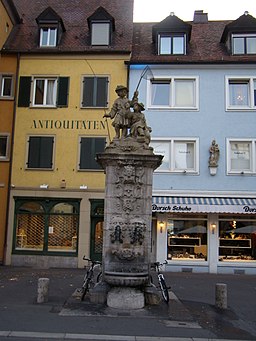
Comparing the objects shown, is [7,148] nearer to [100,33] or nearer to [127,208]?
[100,33]

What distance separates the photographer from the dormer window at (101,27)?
22906mm

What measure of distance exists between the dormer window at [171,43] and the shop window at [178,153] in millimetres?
5222

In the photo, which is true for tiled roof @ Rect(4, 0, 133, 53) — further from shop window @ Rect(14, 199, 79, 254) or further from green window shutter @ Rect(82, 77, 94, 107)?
shop window @ Rect(14, 199, 79, 254)

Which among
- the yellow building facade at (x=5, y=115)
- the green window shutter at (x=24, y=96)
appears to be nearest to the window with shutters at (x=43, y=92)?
the green window shutter at (x=24, y=96)

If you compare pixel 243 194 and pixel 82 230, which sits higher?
pixel 243 194

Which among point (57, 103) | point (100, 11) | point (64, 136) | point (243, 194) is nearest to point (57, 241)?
point (64, 136)

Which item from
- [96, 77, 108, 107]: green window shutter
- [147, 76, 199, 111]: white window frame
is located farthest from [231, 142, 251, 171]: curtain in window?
[96, 77, 108, 107]: green window shutter

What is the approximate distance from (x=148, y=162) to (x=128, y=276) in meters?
2.98

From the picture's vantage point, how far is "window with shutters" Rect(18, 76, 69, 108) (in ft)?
72.0

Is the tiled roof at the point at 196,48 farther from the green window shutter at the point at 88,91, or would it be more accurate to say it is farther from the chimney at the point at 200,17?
the green window shutter at the point at 88,91

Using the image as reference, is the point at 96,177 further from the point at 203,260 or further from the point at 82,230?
the point at 203,260

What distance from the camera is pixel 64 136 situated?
71.0 feet

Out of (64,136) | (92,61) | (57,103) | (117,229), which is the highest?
(92,61)

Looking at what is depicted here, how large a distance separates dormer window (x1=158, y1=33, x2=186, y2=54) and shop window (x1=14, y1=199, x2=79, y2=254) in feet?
31.6
